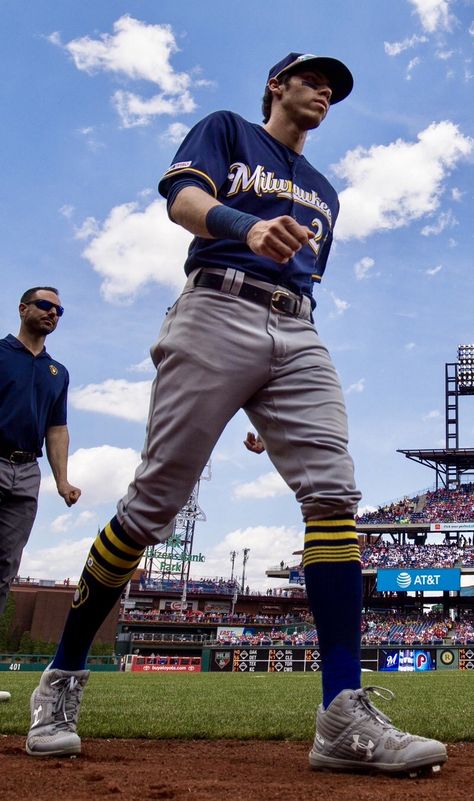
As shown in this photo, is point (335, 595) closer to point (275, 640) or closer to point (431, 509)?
point (275, 640)

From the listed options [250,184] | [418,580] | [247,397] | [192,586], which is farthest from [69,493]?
[192,586]

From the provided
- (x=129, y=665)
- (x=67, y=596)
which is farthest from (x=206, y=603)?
(x=129, y=665)

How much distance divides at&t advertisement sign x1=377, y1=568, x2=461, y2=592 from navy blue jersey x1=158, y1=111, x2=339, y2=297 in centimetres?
4223

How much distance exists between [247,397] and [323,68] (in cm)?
148

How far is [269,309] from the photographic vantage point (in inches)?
→ 112

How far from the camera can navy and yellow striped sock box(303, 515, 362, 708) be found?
2.48 m

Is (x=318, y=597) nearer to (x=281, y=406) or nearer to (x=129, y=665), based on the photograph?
(x=281, y=406)

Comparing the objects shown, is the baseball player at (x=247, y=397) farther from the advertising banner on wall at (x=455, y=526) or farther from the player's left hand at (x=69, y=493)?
the advertising banner on wall at (x=455, y=526)

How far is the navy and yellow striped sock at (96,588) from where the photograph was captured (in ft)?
9.61

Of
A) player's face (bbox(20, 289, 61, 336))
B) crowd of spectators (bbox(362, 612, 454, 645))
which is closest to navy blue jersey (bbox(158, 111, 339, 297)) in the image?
player's face (bbox(20, 289, 61, 336))

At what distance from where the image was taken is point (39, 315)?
4.57 m

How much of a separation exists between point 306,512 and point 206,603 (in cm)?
6089

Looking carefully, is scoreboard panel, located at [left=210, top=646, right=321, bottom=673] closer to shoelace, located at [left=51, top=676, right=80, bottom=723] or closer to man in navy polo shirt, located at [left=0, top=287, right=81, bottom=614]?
man in navy polo shirt, located at [left=0, top=287, right=81, bottom=614]

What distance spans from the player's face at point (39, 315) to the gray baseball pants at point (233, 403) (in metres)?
1.89
